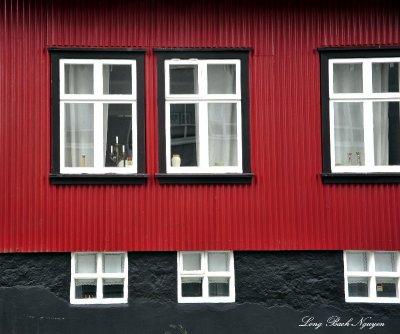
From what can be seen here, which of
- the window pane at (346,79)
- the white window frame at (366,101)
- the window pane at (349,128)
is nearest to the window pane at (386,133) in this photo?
the white window frame at (366,101)

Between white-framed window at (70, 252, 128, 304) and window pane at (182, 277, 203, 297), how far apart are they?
0.86 metres

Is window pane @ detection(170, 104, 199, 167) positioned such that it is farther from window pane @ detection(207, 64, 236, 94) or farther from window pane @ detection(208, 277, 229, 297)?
window pane @ detection(208, 277, 229, 297)

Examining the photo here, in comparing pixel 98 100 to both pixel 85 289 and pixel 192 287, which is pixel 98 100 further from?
pixel 192 287

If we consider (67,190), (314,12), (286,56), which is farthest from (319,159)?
(67,190)

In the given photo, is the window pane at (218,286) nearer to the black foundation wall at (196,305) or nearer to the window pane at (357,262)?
the black foundation wall at (196,305)

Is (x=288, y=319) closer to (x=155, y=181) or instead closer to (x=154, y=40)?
(x=155, y=181)

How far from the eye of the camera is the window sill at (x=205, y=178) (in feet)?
27.5

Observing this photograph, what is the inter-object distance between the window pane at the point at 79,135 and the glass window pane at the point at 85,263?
4.48 ft

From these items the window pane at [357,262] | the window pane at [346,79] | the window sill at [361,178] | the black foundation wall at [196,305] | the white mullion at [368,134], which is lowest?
the black foundation wall at [196,305]

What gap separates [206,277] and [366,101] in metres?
3.61

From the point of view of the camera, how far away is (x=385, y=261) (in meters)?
8.51

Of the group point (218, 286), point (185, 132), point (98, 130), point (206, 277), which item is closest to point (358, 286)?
point (218, 286)

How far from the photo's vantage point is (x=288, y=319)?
829 cm

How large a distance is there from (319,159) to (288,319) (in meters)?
2.42
